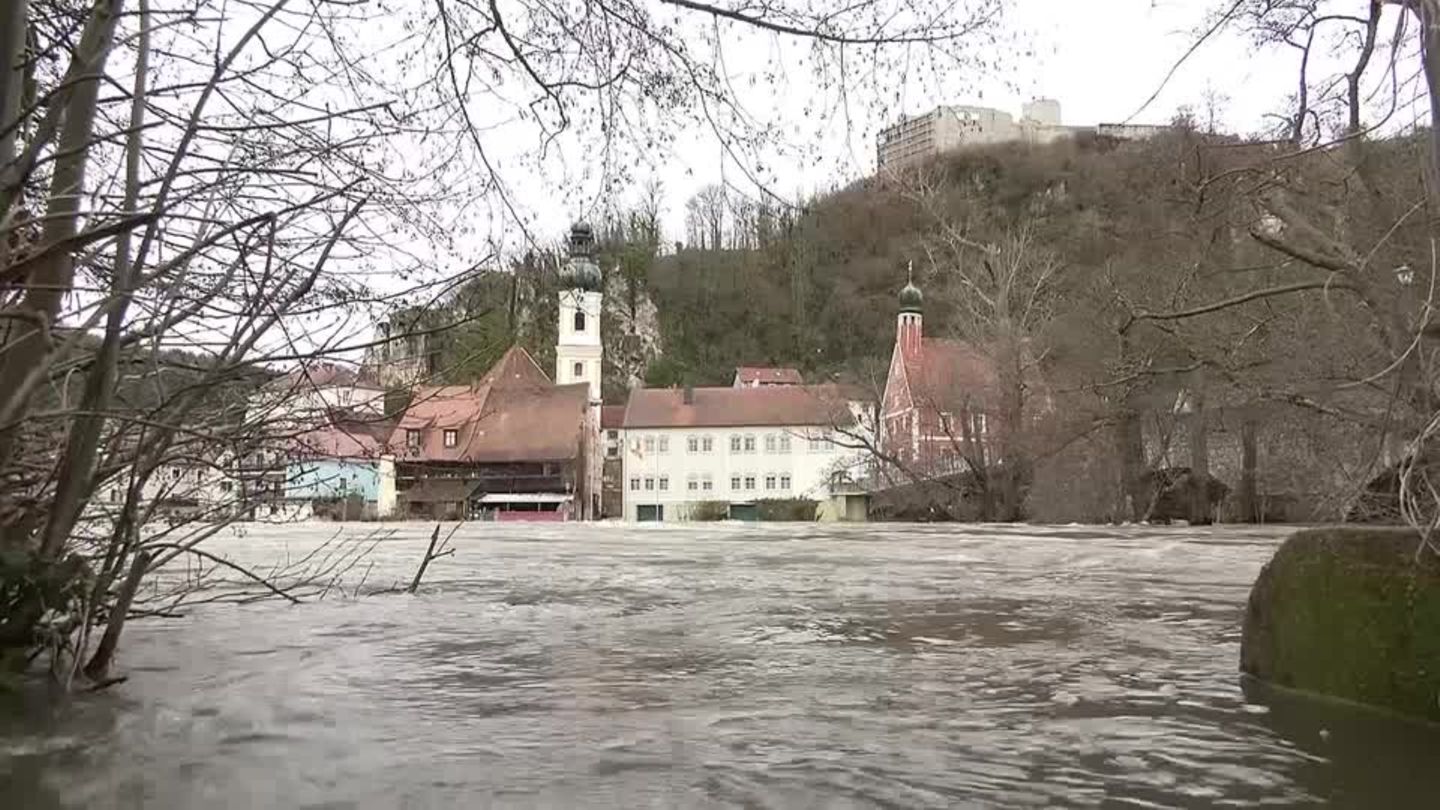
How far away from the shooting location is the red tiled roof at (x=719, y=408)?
8869cm

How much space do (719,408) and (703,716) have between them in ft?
279

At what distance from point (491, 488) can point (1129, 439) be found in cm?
4860

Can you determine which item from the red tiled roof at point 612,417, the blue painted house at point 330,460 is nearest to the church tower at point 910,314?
the red tiled roof at point 612,417

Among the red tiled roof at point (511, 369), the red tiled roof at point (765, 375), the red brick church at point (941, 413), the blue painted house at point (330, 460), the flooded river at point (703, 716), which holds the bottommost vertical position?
the flooded river at point (703, 716)

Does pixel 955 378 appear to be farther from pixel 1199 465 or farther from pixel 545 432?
pixel 545 432

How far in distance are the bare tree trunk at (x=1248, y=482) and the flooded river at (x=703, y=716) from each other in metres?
31.3

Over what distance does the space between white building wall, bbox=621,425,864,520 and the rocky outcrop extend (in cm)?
8078

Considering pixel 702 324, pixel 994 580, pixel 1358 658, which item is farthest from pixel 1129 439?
pixel 702 324

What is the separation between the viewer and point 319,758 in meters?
5.29

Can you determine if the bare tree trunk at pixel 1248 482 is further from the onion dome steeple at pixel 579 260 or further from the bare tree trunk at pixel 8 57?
the bare tree trunk at pixel 8 57

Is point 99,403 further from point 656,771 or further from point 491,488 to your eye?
point 491,488

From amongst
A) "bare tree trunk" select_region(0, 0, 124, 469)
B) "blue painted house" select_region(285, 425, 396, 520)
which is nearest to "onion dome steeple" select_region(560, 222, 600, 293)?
"blue painted house" select_region(285, 425, 396, 520)

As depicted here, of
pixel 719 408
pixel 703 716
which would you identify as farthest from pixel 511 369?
pixel 719 408

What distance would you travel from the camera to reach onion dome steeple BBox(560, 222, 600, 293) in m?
7.34
